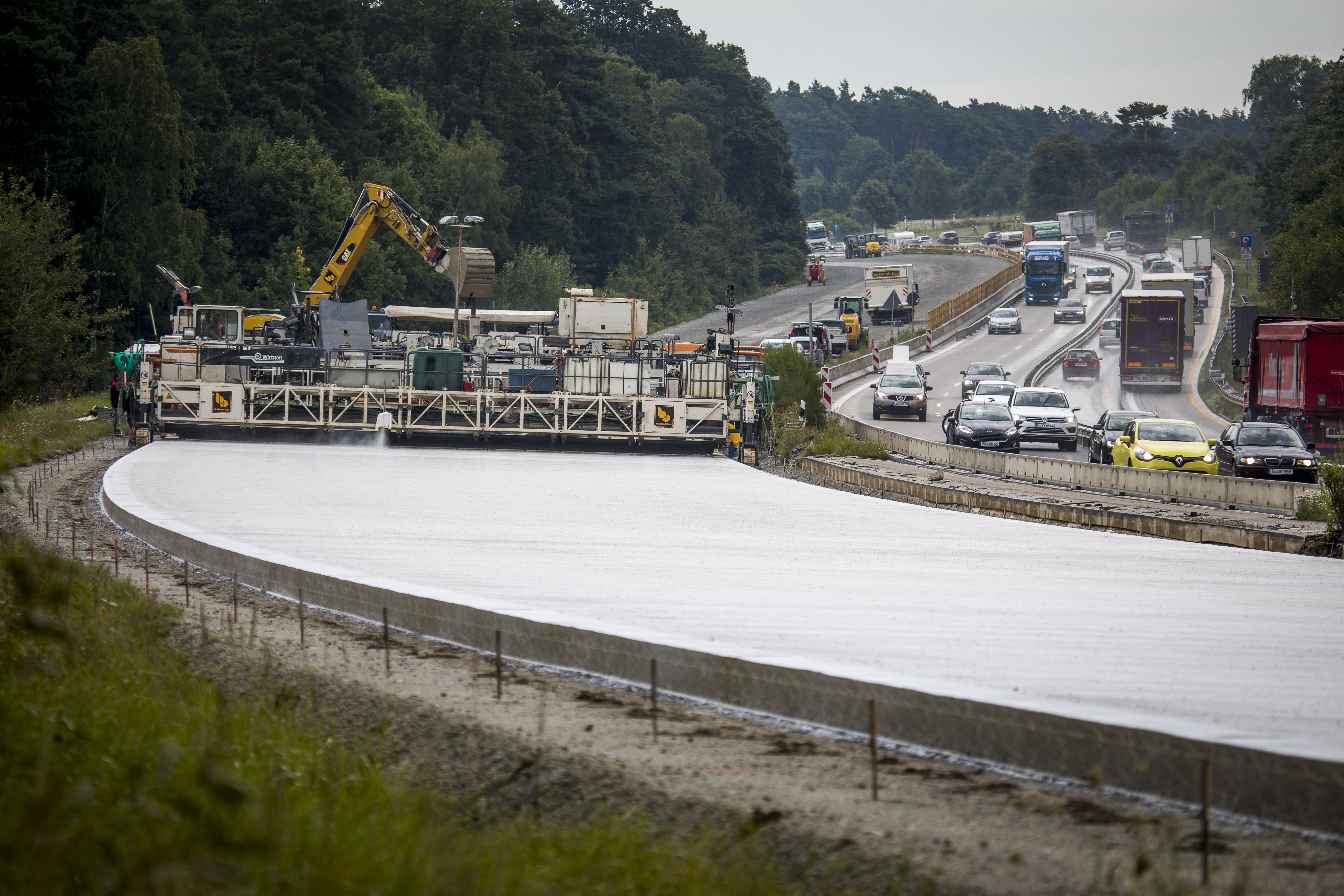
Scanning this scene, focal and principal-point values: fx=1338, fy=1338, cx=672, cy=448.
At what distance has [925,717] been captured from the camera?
26.3 ft

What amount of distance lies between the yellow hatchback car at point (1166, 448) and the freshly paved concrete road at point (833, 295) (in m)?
54.5

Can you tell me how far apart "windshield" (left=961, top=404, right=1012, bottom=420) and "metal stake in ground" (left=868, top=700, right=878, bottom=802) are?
28.4 meters

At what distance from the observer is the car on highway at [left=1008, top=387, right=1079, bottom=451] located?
3650 cm

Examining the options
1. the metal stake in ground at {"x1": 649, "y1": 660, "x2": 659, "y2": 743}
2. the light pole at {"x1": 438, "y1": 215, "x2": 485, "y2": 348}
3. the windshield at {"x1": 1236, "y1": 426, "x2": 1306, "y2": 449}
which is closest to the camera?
the metal stake in ground at {"x1": 649, "y1": 660, "x2": 659, "y2": 743}

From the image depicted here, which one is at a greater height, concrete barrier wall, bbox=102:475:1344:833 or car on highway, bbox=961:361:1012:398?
car on highway, bbox=961:361:1012:398

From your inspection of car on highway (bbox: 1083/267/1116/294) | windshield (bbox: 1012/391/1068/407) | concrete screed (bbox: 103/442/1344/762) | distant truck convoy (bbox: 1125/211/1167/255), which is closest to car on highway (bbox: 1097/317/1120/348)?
car on highway (bbox: 1083/267/1116/294)

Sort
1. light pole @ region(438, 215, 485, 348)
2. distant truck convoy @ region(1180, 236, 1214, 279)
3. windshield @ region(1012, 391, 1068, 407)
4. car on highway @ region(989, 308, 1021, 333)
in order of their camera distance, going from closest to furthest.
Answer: light pole @ region(438, 215, 485, 348) → windshield @ region(1012, 391, 1068, 407) → car on highway @ region(989, 308, 1021, 333) → distant truck convoy @ region(1180, 236, 1214, 279)

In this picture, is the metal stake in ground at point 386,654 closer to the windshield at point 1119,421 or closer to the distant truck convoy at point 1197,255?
the windshield at point 1119,421

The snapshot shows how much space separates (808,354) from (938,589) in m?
51.6

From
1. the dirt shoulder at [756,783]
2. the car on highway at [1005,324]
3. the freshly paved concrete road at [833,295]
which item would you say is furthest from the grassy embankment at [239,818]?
the freshly paved concrete road at [833,295]

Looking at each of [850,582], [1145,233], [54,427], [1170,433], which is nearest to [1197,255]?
[1145,233]

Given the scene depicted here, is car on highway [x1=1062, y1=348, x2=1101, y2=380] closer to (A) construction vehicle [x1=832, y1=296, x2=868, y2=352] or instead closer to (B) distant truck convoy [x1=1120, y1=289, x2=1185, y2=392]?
(B) distant truck convoy [x1=1120, y1=289, x2=1185, y2=392]

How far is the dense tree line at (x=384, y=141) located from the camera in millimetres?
55344

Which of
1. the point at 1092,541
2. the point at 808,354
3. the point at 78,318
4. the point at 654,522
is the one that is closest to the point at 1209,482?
the point at 1092,541
